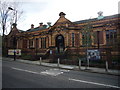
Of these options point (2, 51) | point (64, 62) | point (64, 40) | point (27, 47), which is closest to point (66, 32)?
point (64, 40)

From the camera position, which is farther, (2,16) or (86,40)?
(2,16)

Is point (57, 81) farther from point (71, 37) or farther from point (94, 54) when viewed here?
point (71, 37)

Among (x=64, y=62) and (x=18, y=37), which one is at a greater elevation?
(x=18, y=37)

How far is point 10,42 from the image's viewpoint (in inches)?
1351

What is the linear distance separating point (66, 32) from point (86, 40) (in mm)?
9331

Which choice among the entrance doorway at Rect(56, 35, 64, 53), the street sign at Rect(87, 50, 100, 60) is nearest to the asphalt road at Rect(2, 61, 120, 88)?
the street sign at Rect(87, 50, 100, 60)

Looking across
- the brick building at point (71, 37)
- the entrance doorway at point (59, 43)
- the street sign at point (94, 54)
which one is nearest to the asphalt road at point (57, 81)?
the street sign at point (94, 54)

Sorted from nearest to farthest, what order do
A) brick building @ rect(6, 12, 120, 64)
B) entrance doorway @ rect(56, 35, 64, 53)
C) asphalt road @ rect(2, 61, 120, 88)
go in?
1. asphalt road @ rect(2, 61, 120, 88)
2. brick building @ rect(6, 12, 120, 64)
3. entrance doorway @ rect(56, 35, 64, 53)

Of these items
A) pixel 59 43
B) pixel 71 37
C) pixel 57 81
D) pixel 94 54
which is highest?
pixel 71 37

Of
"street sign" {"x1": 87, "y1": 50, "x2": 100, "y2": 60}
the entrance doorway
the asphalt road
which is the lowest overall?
the asphalt road

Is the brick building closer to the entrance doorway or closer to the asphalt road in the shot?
the entrance doorway

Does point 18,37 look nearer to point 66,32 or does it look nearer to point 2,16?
point 2,16

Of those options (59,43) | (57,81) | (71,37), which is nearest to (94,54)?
(57,81)

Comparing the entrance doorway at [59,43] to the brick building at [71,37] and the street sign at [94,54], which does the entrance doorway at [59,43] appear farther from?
the street sign at [94,54]
